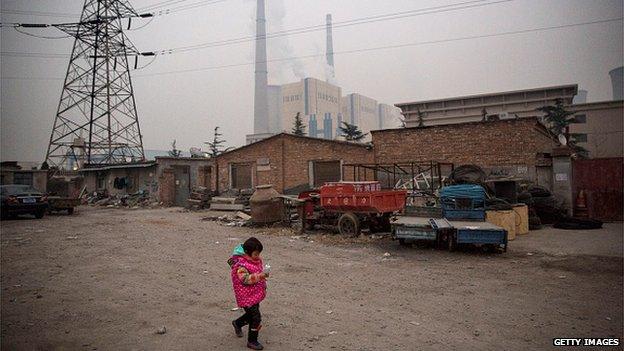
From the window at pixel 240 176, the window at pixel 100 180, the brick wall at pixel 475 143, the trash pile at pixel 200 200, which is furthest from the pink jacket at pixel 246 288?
the window at pixel 100 180

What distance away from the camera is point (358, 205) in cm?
1104

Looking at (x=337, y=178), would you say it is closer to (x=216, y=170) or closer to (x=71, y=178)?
(x=216, y=170)

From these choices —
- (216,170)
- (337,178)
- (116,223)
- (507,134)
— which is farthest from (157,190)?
(507,134)

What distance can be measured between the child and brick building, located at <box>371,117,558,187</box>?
50.9 ft

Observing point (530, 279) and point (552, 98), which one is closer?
point (530, 279)

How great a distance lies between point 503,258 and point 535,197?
715 centimetres

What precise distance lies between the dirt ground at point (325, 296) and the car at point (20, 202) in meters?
8.29

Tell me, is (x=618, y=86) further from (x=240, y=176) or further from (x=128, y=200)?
(x=128, y=200)

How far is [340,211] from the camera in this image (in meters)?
11.6

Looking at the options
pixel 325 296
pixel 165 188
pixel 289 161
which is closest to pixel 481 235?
pixel 325 296

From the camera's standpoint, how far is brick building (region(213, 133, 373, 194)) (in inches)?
795

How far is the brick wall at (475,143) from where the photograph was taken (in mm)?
16000

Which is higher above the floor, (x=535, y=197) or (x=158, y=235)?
(x=535, y=197)

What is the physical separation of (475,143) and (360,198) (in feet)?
29.2
